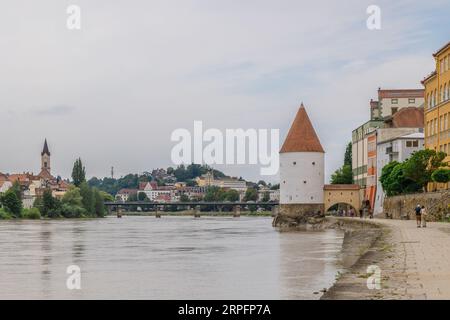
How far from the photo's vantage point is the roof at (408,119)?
85.9 meters

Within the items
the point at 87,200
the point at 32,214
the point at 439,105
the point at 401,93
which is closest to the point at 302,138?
the point at 401,93

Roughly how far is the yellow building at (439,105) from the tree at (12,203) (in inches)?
2812

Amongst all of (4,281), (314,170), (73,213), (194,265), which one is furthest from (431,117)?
(73,213)

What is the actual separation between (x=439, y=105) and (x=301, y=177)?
88.8 ft

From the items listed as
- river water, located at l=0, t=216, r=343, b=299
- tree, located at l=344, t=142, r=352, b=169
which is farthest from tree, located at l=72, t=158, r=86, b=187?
river water, located at l=0, t=216, r=343, b=299

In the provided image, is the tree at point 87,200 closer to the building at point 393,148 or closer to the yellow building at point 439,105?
the building at point 393,148

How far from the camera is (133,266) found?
26.7 m

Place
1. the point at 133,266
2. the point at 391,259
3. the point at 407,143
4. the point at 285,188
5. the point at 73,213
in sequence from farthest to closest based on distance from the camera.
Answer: the point at 73,213 → the point at 285,188 → the point at 407,143 → the point at 133,266 → the point at 391,259

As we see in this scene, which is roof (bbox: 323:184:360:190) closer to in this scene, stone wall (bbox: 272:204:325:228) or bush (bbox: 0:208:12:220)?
stone wall (bbox: 272:204:325:228)
